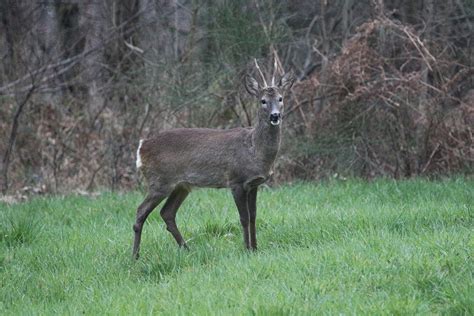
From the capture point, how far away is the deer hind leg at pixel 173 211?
8262 mm

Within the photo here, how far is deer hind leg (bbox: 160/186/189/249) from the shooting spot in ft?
27.1

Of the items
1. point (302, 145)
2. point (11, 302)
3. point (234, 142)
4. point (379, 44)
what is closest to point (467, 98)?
point (379, 44)

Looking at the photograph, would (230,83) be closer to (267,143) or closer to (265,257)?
(267,143)

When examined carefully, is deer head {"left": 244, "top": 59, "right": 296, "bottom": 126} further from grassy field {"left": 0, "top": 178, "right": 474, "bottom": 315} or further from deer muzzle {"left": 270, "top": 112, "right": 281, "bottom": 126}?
grassy field {"left": 0, "top": 178, "right": 474, "bottom": 315}

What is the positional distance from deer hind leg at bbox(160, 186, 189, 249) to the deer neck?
93 cm

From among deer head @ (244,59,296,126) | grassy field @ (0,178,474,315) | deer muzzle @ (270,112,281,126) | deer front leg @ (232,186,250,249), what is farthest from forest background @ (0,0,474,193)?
deer front leg @ (232,186,250,249)

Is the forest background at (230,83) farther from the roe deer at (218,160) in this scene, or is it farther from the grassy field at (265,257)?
the roe deer at (218,160)

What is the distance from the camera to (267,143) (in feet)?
26.5

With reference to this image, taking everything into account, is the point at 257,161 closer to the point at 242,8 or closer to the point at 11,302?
the point at 11,302

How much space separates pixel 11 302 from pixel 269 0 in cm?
761

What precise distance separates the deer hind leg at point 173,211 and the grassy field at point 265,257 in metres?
0.14

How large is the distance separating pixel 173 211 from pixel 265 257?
173cm

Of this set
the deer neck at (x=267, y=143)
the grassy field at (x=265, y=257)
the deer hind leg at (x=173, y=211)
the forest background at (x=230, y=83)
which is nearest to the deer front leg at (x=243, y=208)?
the grassy field at (x=265, y=257)

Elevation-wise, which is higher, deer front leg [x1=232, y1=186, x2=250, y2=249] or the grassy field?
deer front leg [x1=232, y1=186, x2=250, y2=249]
